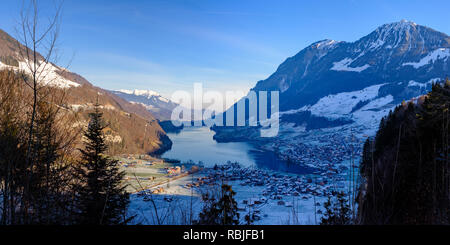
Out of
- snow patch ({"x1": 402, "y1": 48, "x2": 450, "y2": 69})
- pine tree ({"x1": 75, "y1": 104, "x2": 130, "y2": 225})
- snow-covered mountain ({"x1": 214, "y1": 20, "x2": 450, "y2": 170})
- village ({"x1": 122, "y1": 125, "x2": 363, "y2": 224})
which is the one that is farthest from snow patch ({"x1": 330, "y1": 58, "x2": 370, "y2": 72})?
pine tree ({"x1": 75, "y1": 104, "x2": 130, "y2": 225})

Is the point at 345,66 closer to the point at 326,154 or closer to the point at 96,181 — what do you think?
the point at 326,154

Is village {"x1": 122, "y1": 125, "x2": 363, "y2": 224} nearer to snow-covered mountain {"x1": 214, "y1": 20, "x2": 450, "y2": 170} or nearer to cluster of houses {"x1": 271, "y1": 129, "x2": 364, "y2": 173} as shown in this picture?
cluster of houses {"x1": 271, "y1": 129, "x2": 364, "y2": 173}

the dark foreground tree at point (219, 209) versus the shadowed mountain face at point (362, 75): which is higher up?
the shadowed mountain face at point (362, 75)

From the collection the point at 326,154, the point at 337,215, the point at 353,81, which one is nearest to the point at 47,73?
the point at 337,215

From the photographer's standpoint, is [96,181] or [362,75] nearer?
[96,181]

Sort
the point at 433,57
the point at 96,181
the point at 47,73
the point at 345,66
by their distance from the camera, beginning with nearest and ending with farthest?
1. the point at 47,73
2. the point at 96,181
3. the point at 433,57
4. the point at 345,66

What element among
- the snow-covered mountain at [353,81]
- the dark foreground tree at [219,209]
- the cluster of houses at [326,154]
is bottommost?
the cluster of houses at [326,154]

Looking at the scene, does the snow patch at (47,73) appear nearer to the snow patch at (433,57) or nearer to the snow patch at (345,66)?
the snow patch at (433,57)

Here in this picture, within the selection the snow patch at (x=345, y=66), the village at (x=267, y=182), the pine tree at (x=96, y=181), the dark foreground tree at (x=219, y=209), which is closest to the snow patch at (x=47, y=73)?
the dark foreground tree at (x=219, y=209)
